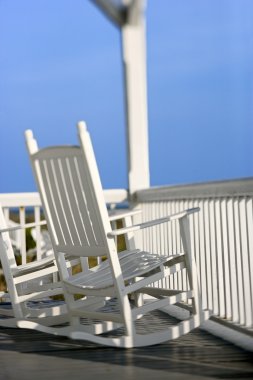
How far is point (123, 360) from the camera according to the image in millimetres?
3799

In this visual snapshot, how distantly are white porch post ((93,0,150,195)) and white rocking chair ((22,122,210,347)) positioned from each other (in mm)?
2217

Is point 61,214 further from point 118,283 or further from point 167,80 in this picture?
point 167,80

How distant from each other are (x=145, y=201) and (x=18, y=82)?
98.6 ft

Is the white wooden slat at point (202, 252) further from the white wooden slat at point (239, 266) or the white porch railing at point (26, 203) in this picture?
the white porch railing at point (26, 203)

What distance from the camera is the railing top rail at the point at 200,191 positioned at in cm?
418

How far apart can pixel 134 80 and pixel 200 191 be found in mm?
1823

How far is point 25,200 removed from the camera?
6441 millimetres

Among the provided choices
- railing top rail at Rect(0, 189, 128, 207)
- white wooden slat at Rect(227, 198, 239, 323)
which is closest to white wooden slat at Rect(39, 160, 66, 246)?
white wooden slat at Rect(227, 198, 239, 323)

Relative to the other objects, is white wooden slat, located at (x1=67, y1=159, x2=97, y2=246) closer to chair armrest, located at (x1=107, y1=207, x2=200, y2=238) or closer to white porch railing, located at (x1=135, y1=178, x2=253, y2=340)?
chair armrest, located at (x1=107, y1=207, x2=200, y2=238)

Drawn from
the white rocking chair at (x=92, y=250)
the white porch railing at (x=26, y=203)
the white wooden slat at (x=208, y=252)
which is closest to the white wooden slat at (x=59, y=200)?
the white rocking chair at (x=92, y=250)

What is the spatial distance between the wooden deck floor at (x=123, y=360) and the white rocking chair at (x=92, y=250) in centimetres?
9

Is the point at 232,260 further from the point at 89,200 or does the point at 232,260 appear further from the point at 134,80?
the point at 134,80

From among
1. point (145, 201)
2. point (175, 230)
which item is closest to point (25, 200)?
point (145, 201)

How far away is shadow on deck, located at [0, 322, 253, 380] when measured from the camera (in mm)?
3479
